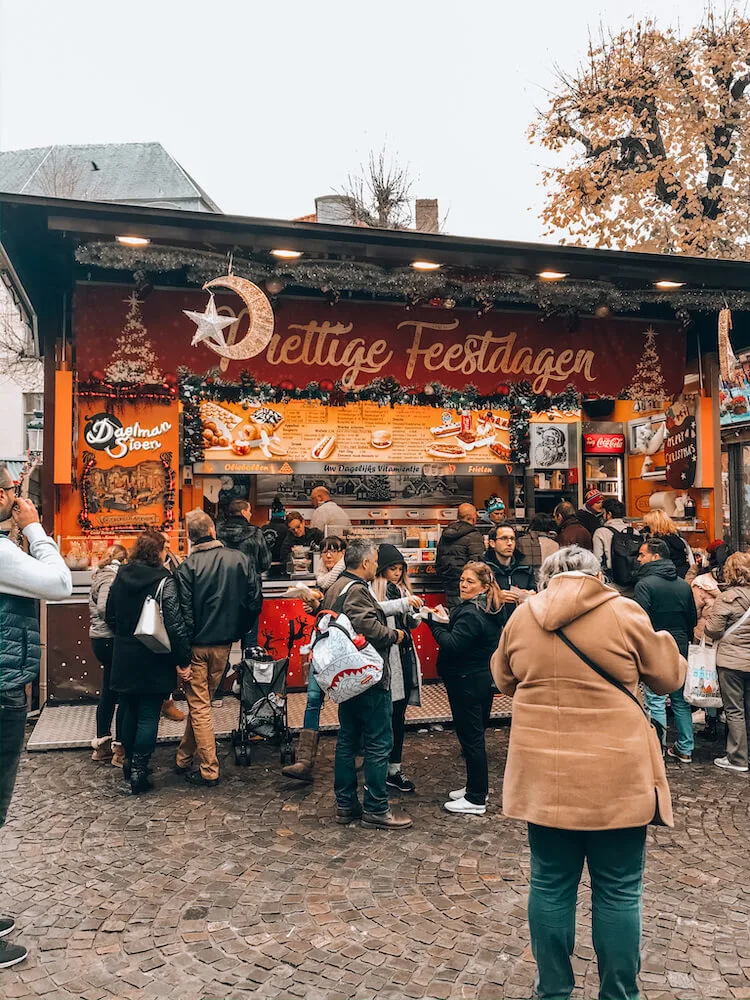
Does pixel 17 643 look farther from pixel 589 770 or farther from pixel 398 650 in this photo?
pixel 589 770

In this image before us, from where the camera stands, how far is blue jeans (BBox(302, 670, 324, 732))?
5.67 m

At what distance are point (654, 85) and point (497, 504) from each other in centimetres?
1261

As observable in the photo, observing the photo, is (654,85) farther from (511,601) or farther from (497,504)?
(511,601)

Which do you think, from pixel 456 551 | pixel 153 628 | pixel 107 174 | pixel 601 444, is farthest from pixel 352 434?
pixel 107 174

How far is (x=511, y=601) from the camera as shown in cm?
526

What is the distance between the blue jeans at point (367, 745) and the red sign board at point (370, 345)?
3.96 meters

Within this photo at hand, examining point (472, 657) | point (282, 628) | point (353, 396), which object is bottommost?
point (282, 628)

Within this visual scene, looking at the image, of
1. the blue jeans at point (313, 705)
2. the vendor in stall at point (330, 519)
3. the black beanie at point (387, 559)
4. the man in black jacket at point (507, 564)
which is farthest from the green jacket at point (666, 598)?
the vendor in stall at point (330, 519)

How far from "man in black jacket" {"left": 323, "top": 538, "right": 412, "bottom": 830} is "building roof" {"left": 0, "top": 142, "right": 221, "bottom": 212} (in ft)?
73.7

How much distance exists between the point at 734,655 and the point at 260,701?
3.78 metres

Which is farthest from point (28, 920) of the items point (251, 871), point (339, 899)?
point (339, 899)

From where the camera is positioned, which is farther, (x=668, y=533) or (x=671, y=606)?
(x=668, y=533)

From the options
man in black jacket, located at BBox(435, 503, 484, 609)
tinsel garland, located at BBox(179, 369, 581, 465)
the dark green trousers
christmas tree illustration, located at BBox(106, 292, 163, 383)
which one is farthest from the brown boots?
christmas tree illustration, located at BBox(106, 292, 163, 383)

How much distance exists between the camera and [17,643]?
3.64 metres
